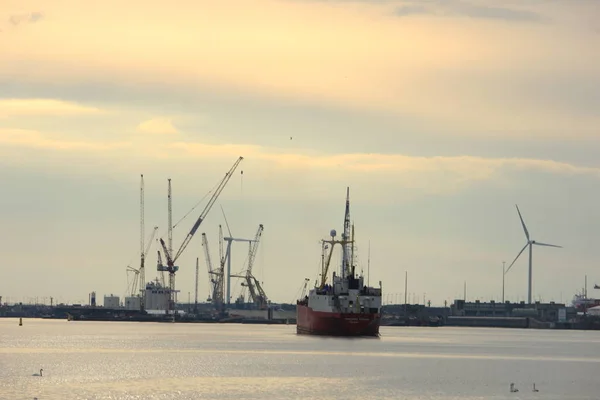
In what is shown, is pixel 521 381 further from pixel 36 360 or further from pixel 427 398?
pixel 36 360

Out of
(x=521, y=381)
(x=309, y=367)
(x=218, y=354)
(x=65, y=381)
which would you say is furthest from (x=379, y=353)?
(x=65, y=381)

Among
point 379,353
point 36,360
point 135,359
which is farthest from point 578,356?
point 36,360

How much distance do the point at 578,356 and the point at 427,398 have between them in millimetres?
87241

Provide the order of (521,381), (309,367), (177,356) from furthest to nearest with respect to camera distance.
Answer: (177,356) → (309,367) → (521,381)

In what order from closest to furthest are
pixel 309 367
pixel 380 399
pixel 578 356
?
1. pixel 380 399
2. pixel 309 367
3. pixel 578 356

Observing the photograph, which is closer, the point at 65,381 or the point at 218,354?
the point at 65,381

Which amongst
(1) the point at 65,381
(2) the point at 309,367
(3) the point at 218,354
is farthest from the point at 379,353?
(1) the point at 65,381

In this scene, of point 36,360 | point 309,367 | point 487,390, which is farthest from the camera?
point 36,360

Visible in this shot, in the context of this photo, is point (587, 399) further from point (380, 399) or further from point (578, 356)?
point (578, 356)

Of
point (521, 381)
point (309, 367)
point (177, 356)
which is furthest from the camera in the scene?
point (177, 356)

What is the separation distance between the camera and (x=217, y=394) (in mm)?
105312

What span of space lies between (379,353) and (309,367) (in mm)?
34208

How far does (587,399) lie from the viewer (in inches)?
4210

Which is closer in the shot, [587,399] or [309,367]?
[587,399]
